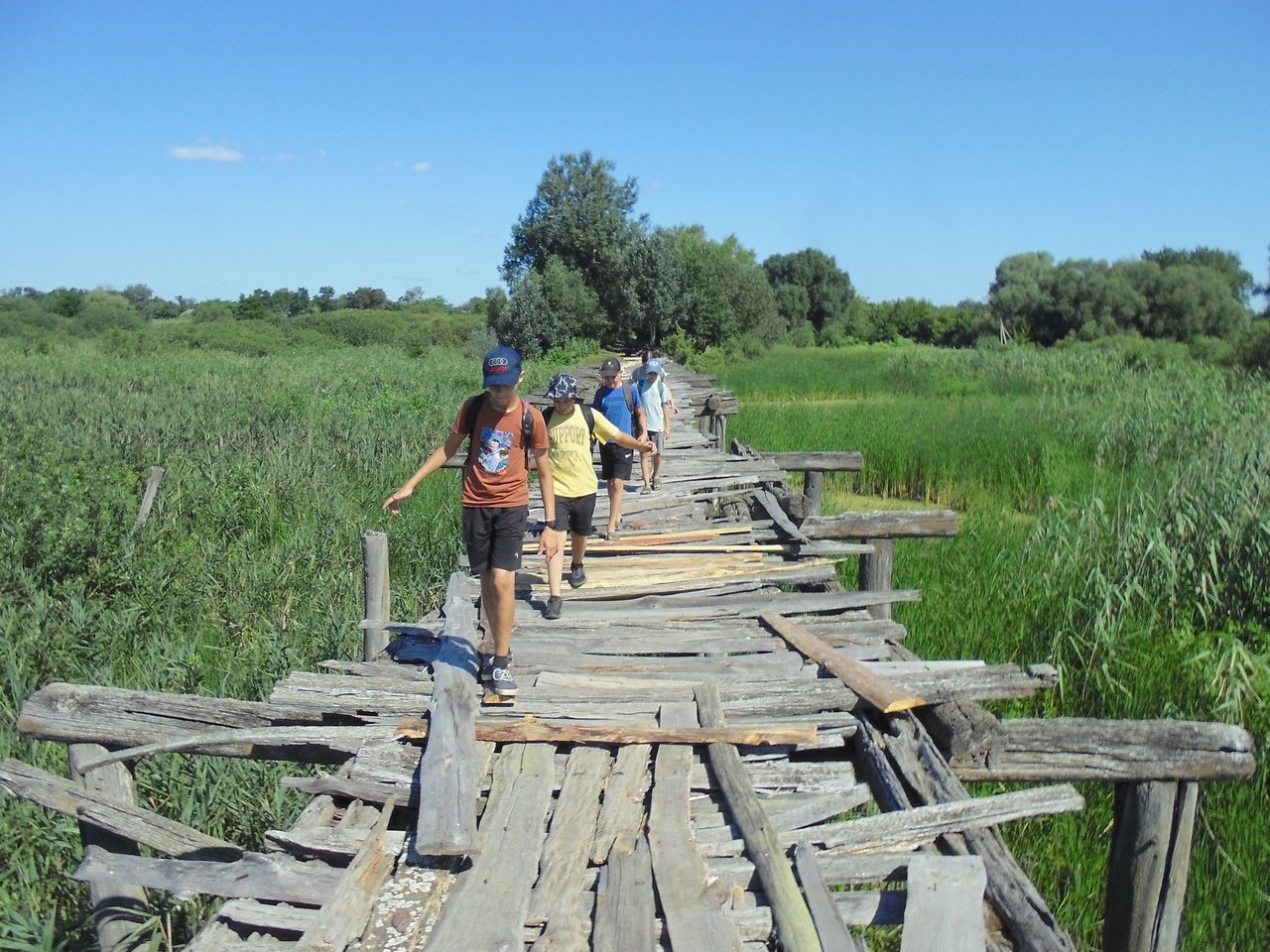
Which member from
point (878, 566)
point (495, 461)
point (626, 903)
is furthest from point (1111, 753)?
point (878, 566)

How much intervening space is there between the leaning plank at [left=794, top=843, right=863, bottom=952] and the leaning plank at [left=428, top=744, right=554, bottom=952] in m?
0.80

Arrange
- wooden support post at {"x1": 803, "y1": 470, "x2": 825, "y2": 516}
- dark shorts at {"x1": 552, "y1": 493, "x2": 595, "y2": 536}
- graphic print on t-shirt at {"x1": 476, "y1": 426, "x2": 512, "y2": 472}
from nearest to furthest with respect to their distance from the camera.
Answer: graphic print on t-shirt at {"x1": 476, "y1": 426, "x2": 512, "y2": 472}
dark shorts at {"x1": 552, "y1": 493, "x2": 595, "y2": 536}
wooden support post at {"x1": 803, "y1": 470, "x2": 825, "y2": 516}

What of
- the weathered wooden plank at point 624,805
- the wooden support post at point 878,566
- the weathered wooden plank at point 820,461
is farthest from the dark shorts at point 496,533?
the weathered wooden plank at point 820,461

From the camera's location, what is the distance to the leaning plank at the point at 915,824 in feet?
10.4

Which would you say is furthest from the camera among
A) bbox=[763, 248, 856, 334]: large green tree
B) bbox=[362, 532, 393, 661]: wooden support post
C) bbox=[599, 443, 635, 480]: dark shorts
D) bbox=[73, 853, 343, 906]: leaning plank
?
bbox=[763, 248, 856, 334]: large green tree

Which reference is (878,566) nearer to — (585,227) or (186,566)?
(186,566)

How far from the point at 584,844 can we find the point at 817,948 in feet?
2.78

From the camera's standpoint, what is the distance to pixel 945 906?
105 inches

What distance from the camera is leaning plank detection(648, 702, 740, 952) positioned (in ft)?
8.68

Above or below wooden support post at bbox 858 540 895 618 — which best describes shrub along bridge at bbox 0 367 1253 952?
below

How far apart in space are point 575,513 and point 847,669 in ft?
6.88

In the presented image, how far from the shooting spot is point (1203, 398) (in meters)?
15.0

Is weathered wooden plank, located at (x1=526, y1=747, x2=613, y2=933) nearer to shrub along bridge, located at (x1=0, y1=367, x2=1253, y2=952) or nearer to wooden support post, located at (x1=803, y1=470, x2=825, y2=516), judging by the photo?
shrub along bridge, located at (x1=0, y1=367, x2=1253, y2=952)

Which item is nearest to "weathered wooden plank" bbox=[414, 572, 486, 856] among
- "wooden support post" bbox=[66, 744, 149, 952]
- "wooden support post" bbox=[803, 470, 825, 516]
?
"wooden support post" bbox=[66, 744, 149, 952]
